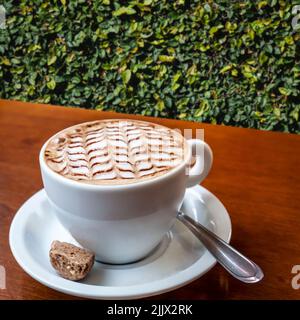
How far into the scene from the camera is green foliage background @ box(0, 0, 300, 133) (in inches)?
68.1

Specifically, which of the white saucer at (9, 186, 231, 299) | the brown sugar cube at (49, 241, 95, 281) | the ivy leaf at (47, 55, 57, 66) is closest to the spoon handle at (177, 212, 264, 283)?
the white saucer at (9, 186, 231, 299)

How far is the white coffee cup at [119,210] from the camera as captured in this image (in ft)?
1.57

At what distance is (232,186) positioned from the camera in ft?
2.42

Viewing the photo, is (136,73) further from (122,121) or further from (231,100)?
(122,121)

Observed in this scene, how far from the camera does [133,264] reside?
545mm

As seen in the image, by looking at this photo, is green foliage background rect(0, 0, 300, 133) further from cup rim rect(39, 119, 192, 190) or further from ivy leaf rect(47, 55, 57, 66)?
cup rim rect(39, 119, 192, 190)

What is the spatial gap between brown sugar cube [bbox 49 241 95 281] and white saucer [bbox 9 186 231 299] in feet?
0.04

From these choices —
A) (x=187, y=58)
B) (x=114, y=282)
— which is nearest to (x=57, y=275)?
(x=114, y=282)

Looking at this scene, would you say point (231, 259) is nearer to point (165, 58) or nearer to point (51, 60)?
point (165, 58)

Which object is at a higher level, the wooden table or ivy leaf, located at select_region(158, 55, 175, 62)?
the wooden table

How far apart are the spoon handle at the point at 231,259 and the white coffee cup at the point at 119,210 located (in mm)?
53

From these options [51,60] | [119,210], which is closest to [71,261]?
[119,210]

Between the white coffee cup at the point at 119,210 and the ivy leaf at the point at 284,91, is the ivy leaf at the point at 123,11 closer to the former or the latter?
the ivy leaf at the point at 284,91

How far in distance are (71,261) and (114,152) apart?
0.14 metres
